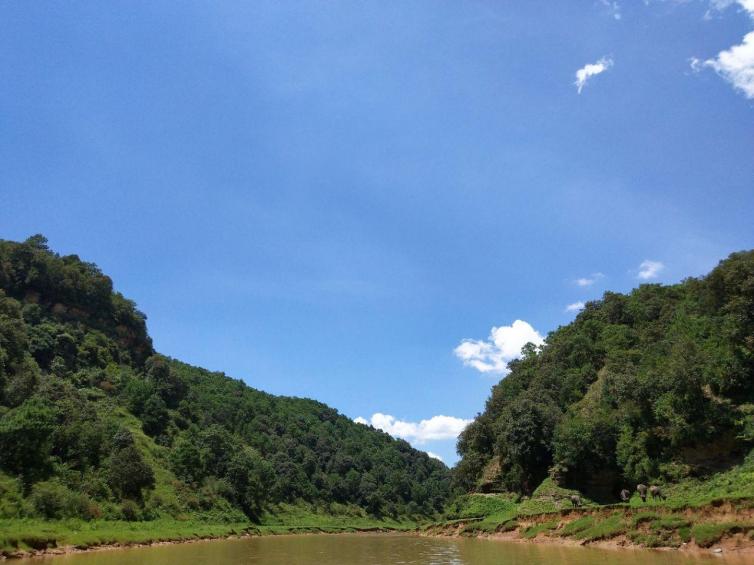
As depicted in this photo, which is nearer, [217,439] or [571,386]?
[571,386]

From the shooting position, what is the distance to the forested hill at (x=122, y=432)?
49.8m

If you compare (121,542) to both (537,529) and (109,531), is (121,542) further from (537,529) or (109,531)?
(537,529)

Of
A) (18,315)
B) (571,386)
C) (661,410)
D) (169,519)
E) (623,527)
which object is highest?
(18,315)

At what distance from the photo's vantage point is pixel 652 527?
85.4ft

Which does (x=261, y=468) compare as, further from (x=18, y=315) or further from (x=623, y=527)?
(x=623, y=527)

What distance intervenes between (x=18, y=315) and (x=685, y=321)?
293 ft

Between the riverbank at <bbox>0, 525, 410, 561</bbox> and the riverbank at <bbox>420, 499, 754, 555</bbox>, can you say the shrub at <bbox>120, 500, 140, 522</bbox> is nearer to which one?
the riverbank at <bbox>0, 525, 410, 561</bbox>

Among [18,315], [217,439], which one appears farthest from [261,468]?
[18,315]

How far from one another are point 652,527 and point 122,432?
2445 inches

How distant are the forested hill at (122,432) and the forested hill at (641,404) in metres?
41.1

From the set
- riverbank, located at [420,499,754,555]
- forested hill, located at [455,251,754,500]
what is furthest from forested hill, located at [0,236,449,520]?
forested hill, located at [455,251,754,500]

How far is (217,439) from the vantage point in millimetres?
90562

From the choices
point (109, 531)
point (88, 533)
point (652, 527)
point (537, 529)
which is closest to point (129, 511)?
point (109, 531)

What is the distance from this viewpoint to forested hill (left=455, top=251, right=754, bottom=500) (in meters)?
38.2
